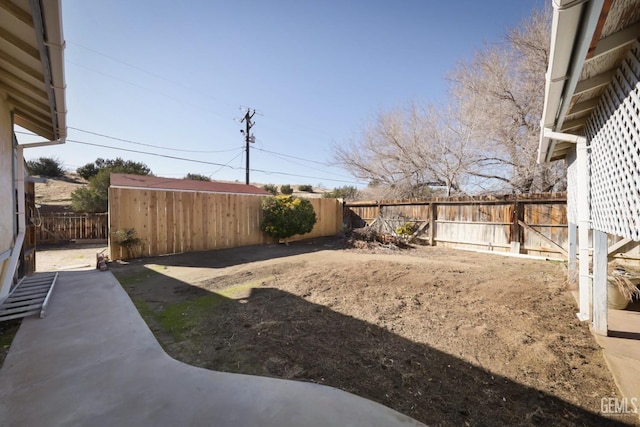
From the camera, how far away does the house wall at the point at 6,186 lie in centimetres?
322

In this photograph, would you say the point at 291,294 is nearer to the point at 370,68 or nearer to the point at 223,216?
the point at 223,216

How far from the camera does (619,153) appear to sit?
2.04 m

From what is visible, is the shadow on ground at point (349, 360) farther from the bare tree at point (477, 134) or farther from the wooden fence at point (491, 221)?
the bare tree at point (477, 134)

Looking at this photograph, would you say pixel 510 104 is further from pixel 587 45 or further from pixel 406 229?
pixel 587 45

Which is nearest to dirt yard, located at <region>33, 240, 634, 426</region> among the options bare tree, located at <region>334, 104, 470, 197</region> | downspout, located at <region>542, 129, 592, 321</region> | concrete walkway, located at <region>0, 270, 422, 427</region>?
concrete walkway, located at <region>0, 270, 422, 427</region>

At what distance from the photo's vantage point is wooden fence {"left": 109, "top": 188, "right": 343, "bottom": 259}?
260 inches

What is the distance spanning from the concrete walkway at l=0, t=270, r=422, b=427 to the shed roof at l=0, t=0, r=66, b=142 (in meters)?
2.70

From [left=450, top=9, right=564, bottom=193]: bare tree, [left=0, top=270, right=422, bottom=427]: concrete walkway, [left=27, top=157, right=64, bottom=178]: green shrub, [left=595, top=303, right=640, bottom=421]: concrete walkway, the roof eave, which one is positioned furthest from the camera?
[left=27, top=157, right=64, bottom=178]: green shrub

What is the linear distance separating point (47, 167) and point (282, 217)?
81.7ft

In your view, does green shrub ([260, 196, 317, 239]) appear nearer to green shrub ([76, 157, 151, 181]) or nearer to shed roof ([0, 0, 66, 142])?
shed roof ([0, 0, 66, 142])

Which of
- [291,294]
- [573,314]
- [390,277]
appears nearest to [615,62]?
[573,314]

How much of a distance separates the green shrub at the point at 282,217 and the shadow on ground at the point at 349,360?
19.6ft

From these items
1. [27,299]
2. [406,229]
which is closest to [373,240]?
[406,229]

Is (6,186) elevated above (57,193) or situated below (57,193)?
below
